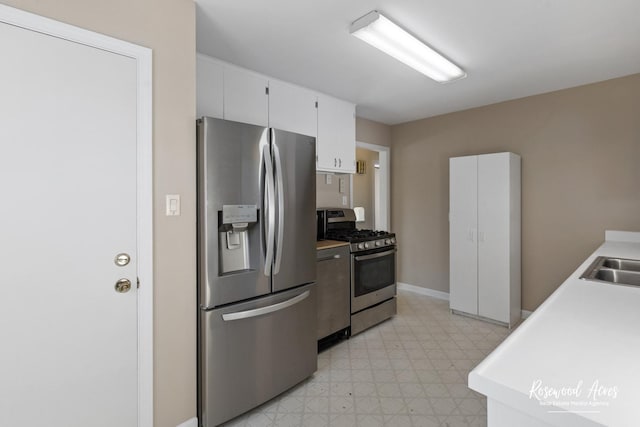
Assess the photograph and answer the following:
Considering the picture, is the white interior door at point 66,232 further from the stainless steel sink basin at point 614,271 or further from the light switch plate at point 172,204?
the stainless steel sink basin at point 614,271

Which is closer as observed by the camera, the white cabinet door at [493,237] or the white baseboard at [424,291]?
the white cabinet door at [493,237]

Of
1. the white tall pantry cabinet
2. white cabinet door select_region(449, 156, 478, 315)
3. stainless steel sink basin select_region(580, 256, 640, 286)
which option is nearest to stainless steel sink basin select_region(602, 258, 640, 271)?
stainless steel sink basin select_region(580, 256, 640, 286)

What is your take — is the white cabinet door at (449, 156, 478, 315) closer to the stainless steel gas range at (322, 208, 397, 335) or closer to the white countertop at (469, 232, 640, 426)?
the stainless steel gas range at (322, 208, 397, 335)

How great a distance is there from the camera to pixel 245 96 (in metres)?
2.64

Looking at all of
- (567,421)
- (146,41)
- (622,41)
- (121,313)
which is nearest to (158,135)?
(146,41)

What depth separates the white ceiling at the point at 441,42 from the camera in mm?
1845

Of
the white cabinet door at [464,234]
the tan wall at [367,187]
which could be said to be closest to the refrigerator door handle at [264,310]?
the white cabinet door at [464,234]

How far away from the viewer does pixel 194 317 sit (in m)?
1.79

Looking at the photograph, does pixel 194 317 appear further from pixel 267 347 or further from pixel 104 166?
pixel 104 166

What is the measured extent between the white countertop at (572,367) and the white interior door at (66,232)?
1622 mm

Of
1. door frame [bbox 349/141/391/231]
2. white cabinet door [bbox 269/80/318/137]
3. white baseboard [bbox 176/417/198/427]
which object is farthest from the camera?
door frame [bbox 349/141/391/231]

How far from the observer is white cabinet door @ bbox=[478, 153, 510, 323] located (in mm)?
3277

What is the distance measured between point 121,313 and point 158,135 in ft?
Result: 3.06

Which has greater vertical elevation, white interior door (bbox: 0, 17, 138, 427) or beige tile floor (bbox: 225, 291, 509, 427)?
white interior door (bbox: 0, 17, 138, 427)
